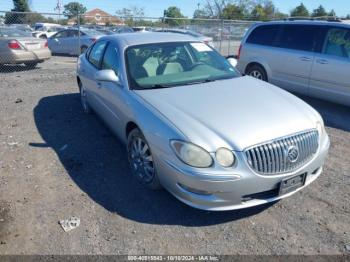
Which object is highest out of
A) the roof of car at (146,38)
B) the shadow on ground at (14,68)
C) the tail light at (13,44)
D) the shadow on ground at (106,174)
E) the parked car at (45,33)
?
the roof of car at (146,38)

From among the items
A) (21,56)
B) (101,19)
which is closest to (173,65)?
(21,56)

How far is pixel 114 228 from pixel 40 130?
124 inches

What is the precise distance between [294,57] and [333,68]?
3.07 ft

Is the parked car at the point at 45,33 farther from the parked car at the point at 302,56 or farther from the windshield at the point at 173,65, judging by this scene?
the windshield at the point at 173,65

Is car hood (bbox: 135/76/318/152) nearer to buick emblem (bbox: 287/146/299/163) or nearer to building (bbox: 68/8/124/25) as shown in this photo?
buick emblem (bbox: 287/146/299/163)

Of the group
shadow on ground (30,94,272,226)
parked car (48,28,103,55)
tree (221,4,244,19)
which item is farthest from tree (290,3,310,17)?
shadow on ground (30,94,272,226)

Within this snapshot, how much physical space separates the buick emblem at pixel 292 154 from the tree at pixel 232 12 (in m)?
55.5

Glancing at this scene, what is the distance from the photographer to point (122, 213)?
334cm

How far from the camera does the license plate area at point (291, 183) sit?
9.96 ft

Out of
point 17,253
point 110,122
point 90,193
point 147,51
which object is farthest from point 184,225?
point 147,51

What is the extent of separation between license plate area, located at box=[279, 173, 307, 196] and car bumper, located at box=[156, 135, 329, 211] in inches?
1.5

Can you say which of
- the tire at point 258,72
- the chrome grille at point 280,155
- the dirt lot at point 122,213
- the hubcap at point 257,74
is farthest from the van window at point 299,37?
the chrome grille at point 280,155

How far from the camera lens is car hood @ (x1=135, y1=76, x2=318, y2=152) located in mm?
2965

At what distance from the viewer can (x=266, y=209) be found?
3.37 m
